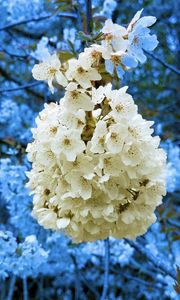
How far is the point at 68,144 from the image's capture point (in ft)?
4.06

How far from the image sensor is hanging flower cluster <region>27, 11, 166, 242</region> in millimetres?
1247

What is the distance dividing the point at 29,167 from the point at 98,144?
5.21ft

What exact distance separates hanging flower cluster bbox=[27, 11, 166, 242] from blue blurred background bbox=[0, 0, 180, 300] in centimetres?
35

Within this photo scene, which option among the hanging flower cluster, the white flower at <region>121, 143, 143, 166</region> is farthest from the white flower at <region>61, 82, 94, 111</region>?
the white flower at <region>121, 143, 143, 166</region>

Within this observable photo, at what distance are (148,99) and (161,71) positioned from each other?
27 cm

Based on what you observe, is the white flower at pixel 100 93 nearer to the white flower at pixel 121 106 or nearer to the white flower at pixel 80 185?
the white flower at pixel 121 106

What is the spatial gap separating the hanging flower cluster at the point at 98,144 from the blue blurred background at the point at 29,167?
35cm

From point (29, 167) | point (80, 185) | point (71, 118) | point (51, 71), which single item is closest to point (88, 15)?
point (51, 71)

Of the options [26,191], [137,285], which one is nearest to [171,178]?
[26,191]

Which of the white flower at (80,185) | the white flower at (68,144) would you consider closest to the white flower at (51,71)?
the white flower at (68,144)

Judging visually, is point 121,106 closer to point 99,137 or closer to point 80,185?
point 99,137

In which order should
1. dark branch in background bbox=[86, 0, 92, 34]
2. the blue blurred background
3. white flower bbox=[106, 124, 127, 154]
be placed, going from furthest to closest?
1. the blue blurred background
2. dark branch in background bbox=[86, 0, 92, 34]
3. white flower bbox=[106, 124, 127, 154]

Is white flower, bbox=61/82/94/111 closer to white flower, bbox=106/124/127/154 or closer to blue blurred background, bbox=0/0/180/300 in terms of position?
white flower, bbox=106/124/127/154

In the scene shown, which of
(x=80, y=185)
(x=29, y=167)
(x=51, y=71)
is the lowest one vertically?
(x=80, y=185)
